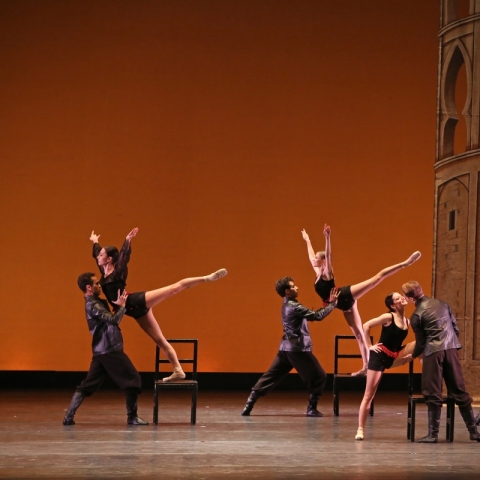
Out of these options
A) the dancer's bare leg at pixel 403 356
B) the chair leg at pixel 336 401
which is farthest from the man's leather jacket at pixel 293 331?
the dancer's bare leg at pixel 403 356

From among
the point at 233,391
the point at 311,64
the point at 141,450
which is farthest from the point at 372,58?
the point at 141,450

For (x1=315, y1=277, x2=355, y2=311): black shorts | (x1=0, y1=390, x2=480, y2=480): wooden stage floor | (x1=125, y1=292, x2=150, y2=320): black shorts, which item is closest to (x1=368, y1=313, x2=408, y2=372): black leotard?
(x1=0, y1=390, x2=480, y2=480): wooden stage floor

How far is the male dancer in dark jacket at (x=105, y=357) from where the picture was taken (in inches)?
261

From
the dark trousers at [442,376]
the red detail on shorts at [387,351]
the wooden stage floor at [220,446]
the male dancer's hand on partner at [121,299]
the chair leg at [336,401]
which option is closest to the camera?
the wooden stage floor at [220,446]

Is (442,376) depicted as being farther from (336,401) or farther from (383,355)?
(336,401)

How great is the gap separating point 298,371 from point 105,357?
5.84 feet

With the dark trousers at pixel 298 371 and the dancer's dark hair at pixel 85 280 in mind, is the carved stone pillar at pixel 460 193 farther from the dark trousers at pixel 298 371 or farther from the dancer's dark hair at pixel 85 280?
the dancer's dark hair at pixel 85 280

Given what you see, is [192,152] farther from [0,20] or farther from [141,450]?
[141,450]

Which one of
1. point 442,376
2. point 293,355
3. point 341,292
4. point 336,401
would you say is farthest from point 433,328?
point 336,401

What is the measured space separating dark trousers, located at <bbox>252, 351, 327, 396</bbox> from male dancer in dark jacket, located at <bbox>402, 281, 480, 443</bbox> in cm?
159

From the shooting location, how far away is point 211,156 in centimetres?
1023

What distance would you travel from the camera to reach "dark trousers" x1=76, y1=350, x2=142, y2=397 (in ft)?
21.7

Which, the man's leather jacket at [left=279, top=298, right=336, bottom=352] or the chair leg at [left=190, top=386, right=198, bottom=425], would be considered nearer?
the chair leg at [left=190, top=386, right=198, bottom=425]

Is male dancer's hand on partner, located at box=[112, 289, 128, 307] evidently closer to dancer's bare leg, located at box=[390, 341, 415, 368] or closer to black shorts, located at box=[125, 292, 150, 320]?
black shorts, located at box=[125, 292, 150, 320]
